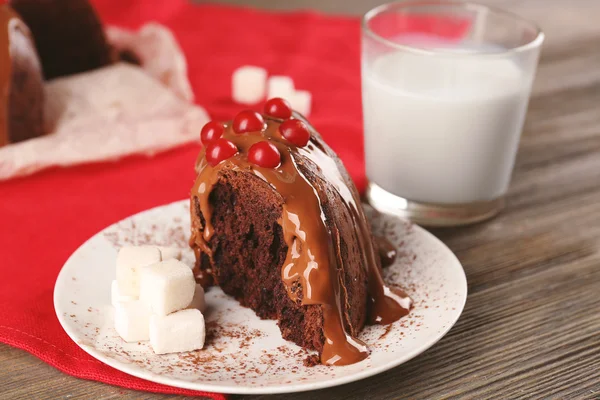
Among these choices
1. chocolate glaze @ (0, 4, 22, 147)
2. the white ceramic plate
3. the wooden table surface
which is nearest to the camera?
the white ceramic plate

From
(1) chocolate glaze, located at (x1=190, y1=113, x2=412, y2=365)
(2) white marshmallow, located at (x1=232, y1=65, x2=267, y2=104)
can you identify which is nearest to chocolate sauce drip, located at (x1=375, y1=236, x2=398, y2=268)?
(1) chocolate glaze, located at (x1=190, y1=113, x2=412, y2=365)

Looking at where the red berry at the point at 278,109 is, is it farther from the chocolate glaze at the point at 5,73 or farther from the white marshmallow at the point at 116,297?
the chocolate glaze at the point at 5,73

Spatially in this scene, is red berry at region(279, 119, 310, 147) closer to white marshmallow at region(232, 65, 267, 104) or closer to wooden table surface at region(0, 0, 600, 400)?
wooden table surface at region(0, 0, 600, 400)

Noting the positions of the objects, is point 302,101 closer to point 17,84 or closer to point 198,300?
point 17,84

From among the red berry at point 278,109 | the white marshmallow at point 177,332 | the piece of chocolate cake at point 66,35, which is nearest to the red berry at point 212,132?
the red berry at point 278,109

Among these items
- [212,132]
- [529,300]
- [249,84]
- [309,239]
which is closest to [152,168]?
[249,84]

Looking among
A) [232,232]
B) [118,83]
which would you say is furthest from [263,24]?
[232,232]

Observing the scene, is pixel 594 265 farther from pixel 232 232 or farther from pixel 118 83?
pixel 118 83
